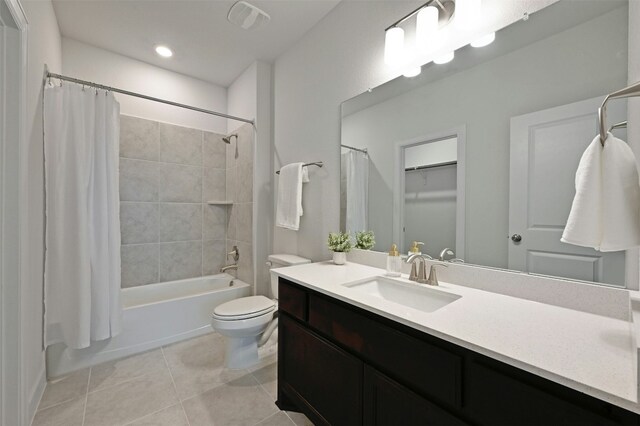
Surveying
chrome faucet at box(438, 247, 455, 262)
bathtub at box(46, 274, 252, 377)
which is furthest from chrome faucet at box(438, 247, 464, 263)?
bathtub at box(46, 274, 252, 377)

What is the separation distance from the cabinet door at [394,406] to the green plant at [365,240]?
0.81 meters

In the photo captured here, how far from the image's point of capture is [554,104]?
1.01 meters

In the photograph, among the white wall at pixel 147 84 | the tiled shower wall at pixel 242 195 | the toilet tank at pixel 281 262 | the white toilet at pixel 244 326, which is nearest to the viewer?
the white toilet at pixel 244 326

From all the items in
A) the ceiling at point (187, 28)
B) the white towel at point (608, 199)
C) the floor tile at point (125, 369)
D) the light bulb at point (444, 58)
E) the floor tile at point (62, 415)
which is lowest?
the floor tile at point (125, 369)

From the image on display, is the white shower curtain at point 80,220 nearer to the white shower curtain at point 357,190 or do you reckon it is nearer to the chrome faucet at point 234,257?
the chrome faucet at point 234,257

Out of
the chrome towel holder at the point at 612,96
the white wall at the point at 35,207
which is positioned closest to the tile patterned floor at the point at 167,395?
the white wall at the point at 35,207

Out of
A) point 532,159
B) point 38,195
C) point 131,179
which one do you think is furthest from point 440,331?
point 131,179

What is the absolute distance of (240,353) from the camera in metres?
1.96

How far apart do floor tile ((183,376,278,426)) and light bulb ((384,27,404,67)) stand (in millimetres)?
2163

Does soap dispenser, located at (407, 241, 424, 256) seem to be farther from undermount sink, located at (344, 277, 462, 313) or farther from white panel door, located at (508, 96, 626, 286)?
white panel door, located at (508, 96, 626, 286)

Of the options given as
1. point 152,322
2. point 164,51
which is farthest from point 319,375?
point 164,51

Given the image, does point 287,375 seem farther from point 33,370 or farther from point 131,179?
point 131,179

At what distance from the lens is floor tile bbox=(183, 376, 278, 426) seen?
1.48 meters

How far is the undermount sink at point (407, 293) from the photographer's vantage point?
1.17m
